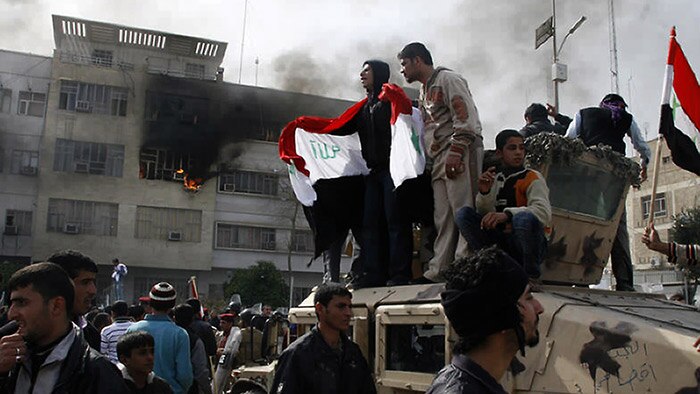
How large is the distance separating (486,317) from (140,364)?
96.7 inches

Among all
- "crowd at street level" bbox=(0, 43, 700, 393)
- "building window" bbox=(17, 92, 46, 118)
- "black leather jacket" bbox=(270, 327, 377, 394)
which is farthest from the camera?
"building window" bbox=(17, 92, 46, 118)

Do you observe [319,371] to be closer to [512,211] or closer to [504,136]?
[512,211]

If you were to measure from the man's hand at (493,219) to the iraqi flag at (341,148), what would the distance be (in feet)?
2.76

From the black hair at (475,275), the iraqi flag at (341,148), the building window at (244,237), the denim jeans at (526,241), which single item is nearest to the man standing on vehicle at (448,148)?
the iraqi flag at (341,148)

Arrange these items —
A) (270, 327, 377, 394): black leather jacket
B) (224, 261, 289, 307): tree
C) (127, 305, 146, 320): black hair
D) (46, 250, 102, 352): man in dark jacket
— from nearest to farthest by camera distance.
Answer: (46, 250, 102, 352): man in dark jacket → (270, 327, 377, 394): black leather jacket → (127, 305, 146, 320): black hair → (224, 261, 289, 307): tree

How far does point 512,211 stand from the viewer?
464 cm

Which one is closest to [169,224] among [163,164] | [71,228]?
[163,164]

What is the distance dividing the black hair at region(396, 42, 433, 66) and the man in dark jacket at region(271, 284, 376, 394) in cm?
211

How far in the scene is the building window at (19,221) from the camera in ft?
104

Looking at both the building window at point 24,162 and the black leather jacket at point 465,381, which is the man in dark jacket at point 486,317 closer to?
the black leather jacket at point 465,381

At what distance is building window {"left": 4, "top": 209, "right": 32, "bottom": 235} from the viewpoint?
104 ft

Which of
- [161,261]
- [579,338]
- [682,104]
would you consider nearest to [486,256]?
[579,338]

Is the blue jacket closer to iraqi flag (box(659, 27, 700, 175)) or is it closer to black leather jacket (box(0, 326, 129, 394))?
black leather jacket (box(0, 326, 129, 394))

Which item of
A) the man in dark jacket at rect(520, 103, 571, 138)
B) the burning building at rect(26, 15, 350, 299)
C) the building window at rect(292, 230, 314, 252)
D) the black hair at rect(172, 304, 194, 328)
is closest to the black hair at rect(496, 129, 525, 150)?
the man in dark jacket at rect(520, 103, 571, 138)
